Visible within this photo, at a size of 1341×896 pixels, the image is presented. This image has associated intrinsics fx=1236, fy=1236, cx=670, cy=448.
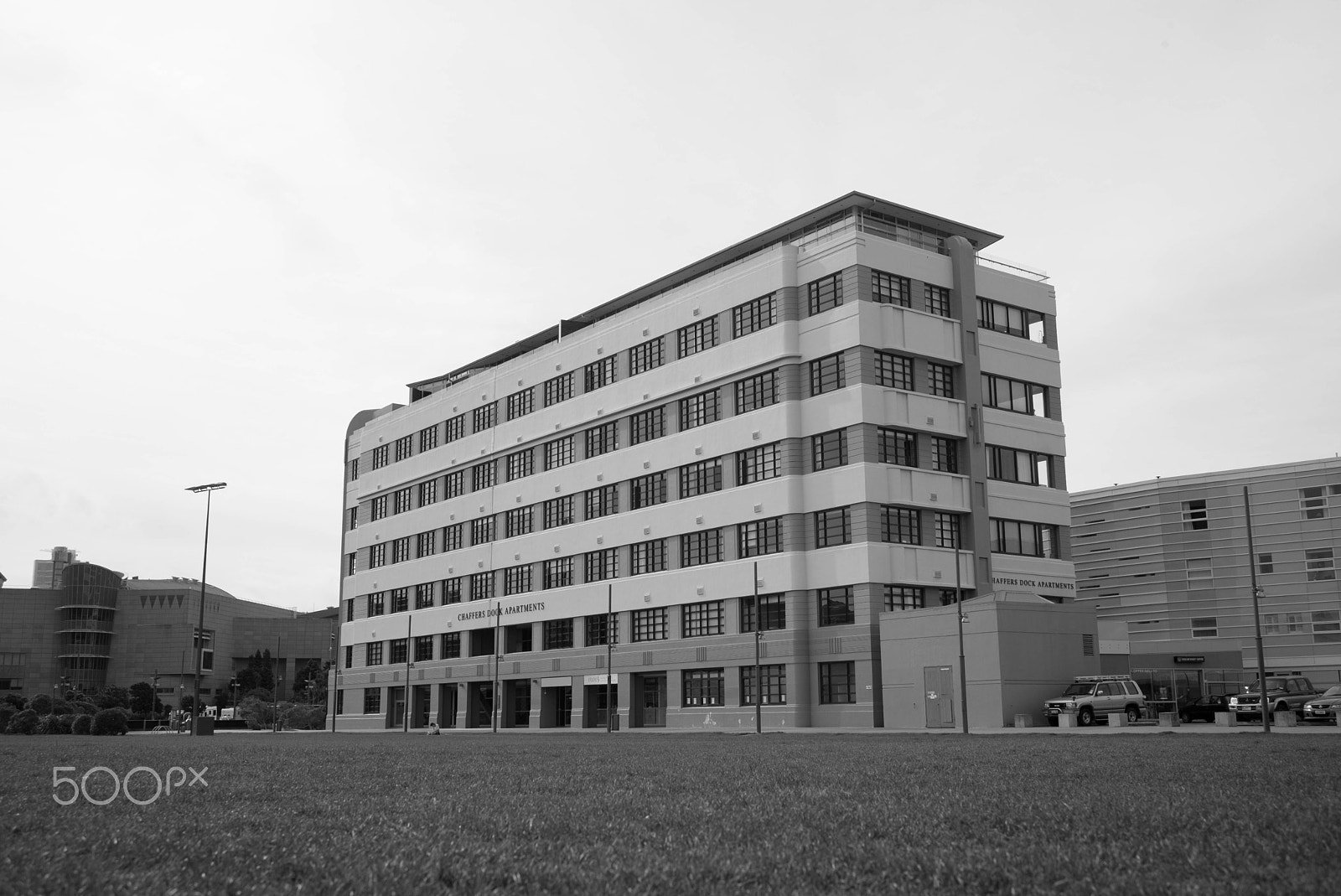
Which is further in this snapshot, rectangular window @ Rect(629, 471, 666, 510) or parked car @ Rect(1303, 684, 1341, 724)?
rectangular window @ Rect(629, 471, 666, 510)

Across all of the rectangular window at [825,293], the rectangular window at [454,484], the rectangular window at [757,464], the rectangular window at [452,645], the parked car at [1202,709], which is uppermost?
the rectangular window at [825,293]

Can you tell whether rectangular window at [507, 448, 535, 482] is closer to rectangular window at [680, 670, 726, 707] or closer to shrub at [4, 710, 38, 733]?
rectangular window at [680, 670, 726, 707]

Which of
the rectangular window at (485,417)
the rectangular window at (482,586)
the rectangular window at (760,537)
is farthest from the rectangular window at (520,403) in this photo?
the rectangular window at (760,537)

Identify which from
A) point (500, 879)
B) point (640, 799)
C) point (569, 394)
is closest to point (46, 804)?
point (640, 799)

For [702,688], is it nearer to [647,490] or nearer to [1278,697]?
[647,490]

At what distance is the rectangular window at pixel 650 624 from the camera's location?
71.7 metres

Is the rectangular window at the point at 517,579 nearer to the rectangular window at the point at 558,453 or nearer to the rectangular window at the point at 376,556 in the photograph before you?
the rectangular window at the point at 558,453

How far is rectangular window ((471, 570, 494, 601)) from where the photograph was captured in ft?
287

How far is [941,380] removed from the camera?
6650 cm

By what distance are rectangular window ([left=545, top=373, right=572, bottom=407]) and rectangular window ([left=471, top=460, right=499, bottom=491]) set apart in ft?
25.9

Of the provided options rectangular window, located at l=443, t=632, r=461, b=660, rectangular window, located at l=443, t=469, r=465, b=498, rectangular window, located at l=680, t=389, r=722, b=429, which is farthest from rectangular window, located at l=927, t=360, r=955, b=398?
rectangular window, located at l=443, t=632, r=461, b=660

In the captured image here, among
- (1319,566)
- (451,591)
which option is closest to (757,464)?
(451,591)

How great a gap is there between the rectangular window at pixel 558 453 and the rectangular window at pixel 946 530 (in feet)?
88.4

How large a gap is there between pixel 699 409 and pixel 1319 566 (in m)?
46.0
